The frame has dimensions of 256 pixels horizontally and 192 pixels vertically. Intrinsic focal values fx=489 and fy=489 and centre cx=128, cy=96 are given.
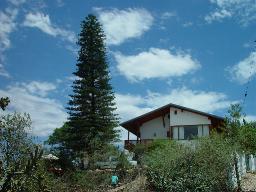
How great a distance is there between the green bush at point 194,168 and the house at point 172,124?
1663 cm

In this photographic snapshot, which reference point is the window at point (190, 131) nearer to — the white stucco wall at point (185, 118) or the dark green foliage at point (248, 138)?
the white stucco wall at point (185, 118)

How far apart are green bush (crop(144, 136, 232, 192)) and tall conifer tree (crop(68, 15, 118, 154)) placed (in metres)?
13.9

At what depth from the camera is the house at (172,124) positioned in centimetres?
4619

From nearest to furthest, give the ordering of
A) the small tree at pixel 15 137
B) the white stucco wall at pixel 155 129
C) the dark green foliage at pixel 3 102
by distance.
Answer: the dark green foliage at pixel 3 102 < the small tree at pixel 15 137 < the white stucco wall at pixel 155 129

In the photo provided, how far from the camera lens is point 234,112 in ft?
97.0

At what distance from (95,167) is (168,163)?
8998 millimetres

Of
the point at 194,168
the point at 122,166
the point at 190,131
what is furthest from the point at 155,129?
the point at 194,168

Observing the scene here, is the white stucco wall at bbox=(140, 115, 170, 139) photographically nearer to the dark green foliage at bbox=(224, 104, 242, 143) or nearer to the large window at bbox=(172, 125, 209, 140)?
the large window at bbox=(172, 125, 209, 140)

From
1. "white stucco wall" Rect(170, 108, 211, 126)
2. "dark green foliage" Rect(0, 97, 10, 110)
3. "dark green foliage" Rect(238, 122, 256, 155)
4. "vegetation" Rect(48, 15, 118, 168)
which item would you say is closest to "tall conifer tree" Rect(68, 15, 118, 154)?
"vegetation" Rect(48, 15, 118, 168)

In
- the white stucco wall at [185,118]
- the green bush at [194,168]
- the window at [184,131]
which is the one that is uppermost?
the white stucco wall at [185,118]

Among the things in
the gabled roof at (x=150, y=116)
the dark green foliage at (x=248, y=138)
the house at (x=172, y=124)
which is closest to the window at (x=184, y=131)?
the house at (x=172, y=124)

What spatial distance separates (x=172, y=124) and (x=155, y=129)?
2195 mm

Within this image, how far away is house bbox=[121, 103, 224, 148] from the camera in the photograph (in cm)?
4619

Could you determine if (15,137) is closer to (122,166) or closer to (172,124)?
(122,166)
